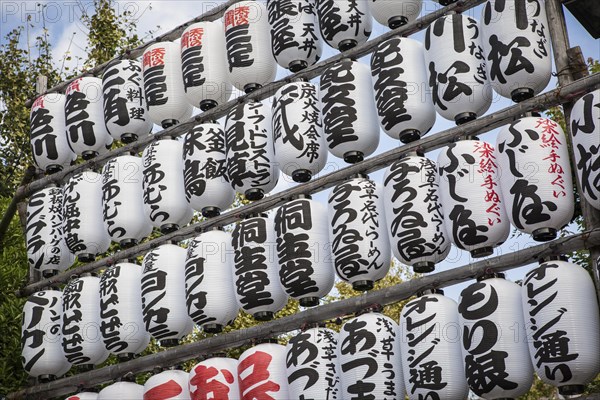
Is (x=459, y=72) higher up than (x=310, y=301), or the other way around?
(x=459, y=72)

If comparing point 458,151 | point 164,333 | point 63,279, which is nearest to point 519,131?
point 458,151

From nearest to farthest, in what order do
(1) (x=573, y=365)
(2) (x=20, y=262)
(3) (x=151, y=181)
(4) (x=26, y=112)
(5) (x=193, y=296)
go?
(1) (x=573, y=365) < (5) (x=193, y=296) < (3) (x=151, y=181) < (2) (x=20, y=262) < (4) (x=26, y=112)

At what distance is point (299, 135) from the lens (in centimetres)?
858

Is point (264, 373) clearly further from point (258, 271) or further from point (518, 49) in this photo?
point (518, 49)

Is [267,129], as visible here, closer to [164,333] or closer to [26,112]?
[164,333]

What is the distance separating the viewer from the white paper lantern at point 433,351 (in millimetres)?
6945

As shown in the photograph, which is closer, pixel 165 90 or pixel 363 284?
pixel 363 284

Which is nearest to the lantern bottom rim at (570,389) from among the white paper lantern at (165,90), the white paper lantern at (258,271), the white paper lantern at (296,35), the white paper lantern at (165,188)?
the white paper lantern at (258,271)

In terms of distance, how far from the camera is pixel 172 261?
30.6 ft

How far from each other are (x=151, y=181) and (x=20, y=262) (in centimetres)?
530

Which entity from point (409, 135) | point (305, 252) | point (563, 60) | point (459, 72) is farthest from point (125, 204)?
point (563, 60)

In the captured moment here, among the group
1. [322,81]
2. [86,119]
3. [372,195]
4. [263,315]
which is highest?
[86,119]

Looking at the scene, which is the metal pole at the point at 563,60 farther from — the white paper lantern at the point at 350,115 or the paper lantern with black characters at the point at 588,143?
the white paper lantern at the point at 350,115

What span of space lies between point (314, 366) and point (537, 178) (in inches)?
102
